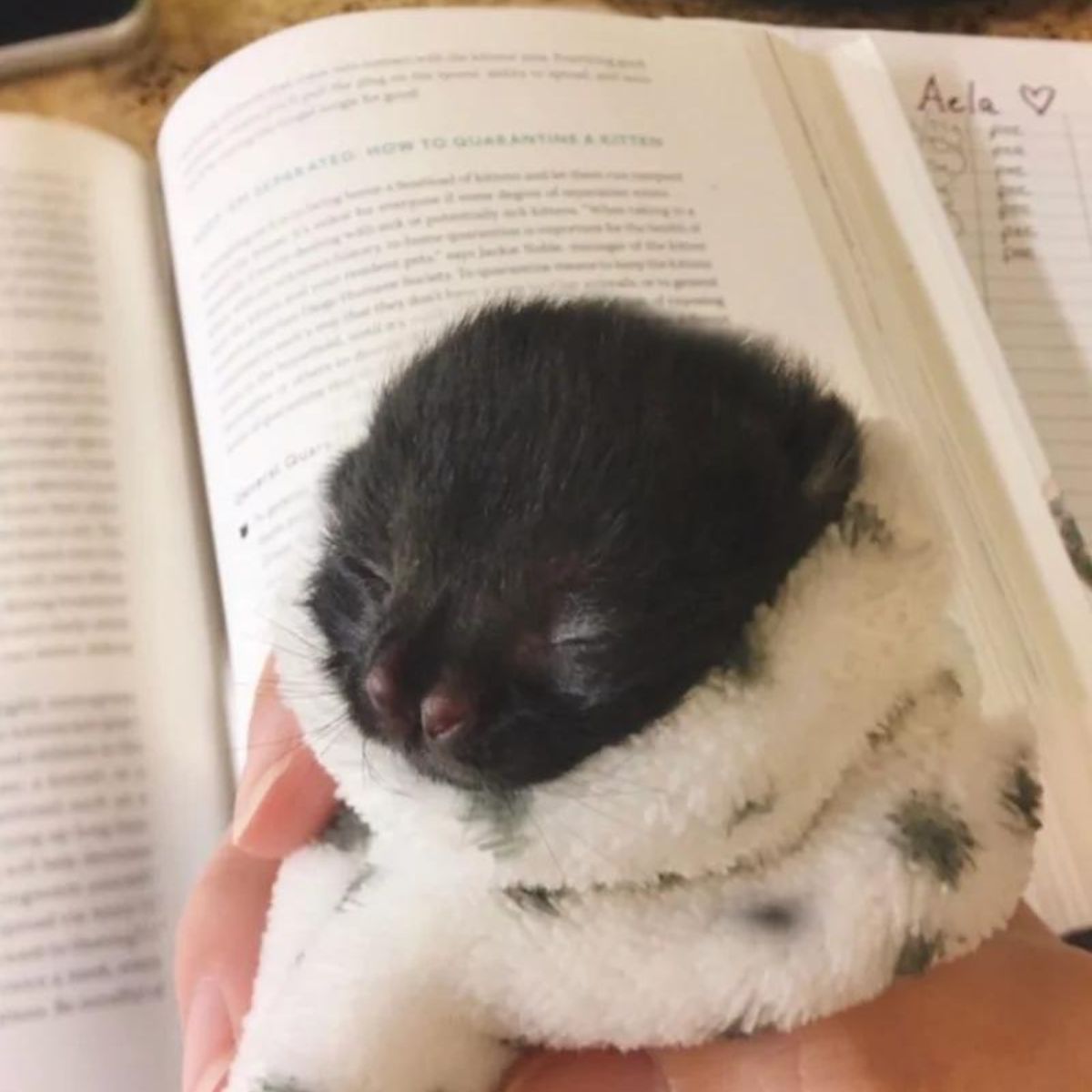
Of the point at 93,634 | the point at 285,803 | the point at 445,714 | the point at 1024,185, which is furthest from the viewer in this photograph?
the point at 1024,185

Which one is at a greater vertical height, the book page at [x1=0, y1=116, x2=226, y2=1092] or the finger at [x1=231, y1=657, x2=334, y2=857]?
the finger at [x1=231, y1=657, x2=334, y2=857]

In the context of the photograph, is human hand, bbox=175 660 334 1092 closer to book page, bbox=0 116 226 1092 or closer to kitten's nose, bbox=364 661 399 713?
book page, bbox=0 116 226 1092

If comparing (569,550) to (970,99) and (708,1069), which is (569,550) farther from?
(970,99)

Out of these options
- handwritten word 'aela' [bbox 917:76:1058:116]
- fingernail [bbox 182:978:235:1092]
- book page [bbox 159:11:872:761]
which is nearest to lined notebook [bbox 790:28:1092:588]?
handwritten word 'aela' [bbox 917:76:1058:116]

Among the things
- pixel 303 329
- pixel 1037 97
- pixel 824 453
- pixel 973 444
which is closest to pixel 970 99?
pixel 1037 97

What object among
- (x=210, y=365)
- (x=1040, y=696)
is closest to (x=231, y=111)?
(x=210, y=365)

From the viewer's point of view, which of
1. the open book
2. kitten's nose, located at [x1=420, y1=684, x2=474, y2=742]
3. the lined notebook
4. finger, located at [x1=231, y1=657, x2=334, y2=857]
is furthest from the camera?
the lined notebook

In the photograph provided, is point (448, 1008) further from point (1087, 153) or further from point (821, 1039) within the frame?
point (1087, 153)
